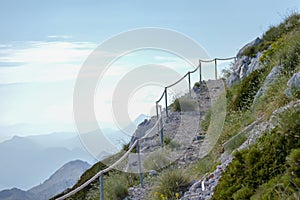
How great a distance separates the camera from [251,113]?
10773 millimetres

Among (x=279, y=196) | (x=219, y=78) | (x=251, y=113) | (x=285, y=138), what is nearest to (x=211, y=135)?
(x=251, y=113)

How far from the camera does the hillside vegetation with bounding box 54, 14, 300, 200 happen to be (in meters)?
5.47

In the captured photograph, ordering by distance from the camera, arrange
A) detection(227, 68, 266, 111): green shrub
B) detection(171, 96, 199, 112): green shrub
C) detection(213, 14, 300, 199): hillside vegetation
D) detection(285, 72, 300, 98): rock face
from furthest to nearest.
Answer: detection(171, 96, 199, 112): green shrub < detection(227, 68, 266, 111): green shrub < detection(285, 72, 300, 98): rock face < detection(213, 14, 300, 199): hillside vegetation

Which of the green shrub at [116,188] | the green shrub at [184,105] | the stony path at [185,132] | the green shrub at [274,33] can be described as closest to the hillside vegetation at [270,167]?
the stony path at [185,132]

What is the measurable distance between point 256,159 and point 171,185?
8.27 ft

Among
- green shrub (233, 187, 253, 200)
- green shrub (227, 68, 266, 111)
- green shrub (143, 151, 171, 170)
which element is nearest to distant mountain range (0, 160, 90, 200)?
green shrub (143, 151, 171, 170)

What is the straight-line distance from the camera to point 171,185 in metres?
8.28

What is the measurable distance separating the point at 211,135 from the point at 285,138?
20.8 ft

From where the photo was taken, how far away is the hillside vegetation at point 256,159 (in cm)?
547

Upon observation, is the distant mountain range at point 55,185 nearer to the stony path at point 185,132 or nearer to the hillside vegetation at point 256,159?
the stony path at point 185,132

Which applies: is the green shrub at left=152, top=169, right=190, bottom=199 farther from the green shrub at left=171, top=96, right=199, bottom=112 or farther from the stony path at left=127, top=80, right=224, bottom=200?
the green shrub at left=171, top=96, right=199, bottom=112

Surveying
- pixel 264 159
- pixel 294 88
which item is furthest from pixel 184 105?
pixel 264 159

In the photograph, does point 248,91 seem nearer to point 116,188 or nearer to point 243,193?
point 116,188

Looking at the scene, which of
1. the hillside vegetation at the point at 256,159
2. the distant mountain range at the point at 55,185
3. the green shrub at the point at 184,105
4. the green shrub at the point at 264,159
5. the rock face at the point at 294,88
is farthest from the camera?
the distant mountain range at the point at 55,185
